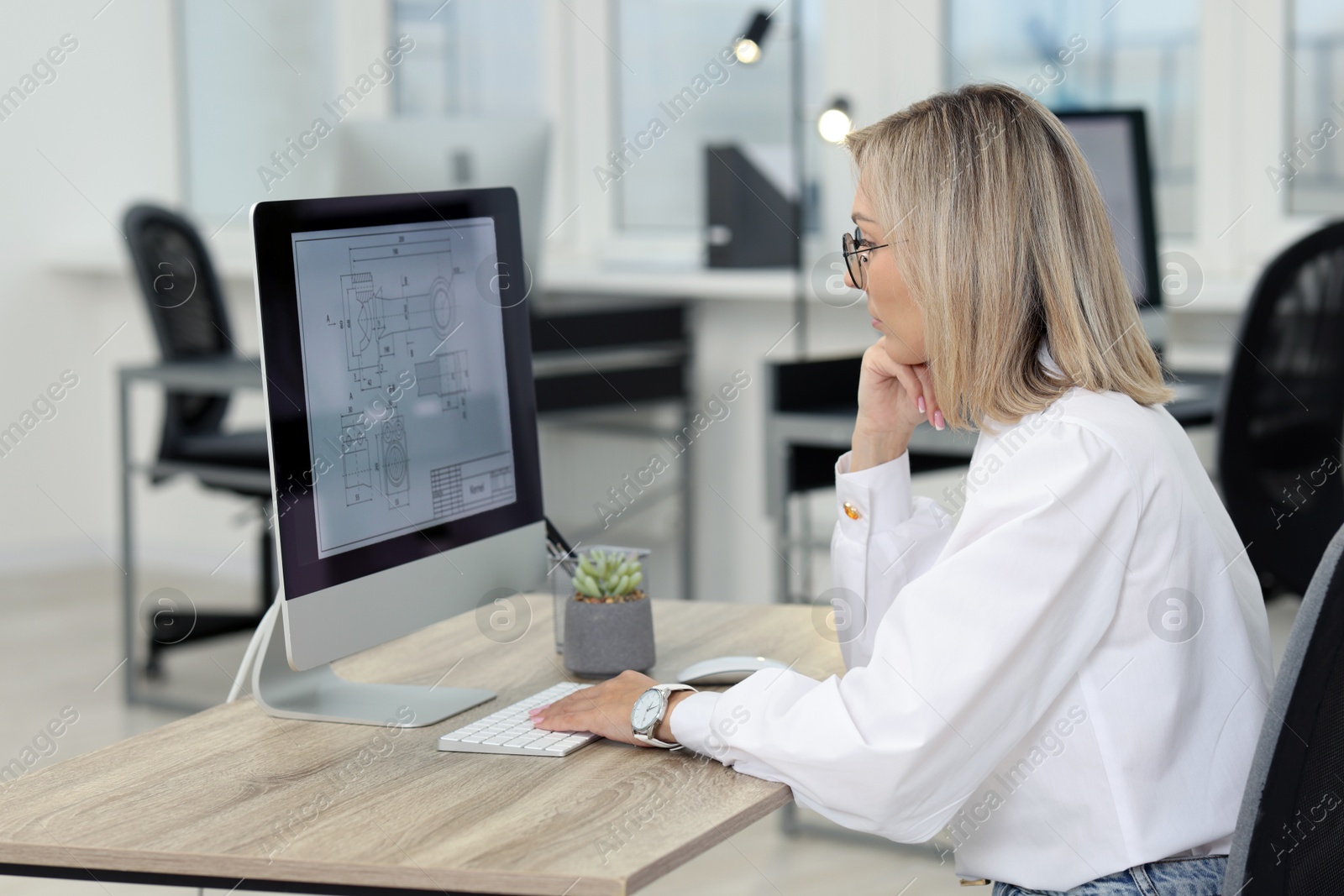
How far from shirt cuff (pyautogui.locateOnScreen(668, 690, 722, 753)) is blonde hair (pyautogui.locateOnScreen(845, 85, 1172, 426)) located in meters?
0.34

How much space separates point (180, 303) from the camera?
3.78 m

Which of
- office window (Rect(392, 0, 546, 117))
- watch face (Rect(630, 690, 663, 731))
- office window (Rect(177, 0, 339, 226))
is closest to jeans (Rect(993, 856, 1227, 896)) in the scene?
watch face (Rect(630, 690, 663, 731))

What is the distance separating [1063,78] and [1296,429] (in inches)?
55.5

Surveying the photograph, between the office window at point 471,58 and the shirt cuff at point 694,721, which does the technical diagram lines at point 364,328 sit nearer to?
the shirt cuff at point 694,721

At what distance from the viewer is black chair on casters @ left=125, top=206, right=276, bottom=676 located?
11.9 feet

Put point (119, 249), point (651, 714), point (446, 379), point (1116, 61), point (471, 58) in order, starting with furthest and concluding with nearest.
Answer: point (119, 249) → point (471, 58) → point (1116, 61) → point (446, 379) → point (651, 714)

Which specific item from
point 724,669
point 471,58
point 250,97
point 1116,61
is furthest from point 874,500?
point 250,97

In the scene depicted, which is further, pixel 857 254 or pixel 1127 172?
pixel 1127 172

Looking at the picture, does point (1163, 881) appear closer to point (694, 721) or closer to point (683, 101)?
point (694, 721)

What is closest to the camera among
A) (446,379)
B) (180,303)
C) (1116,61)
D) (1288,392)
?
(446,379)

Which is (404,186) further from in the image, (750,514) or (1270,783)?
(1270,783)

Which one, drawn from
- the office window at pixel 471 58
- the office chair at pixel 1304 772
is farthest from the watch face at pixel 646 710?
the office window at pixel 471 58

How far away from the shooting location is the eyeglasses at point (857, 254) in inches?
51.3

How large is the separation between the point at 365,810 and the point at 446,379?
50 centimetres
